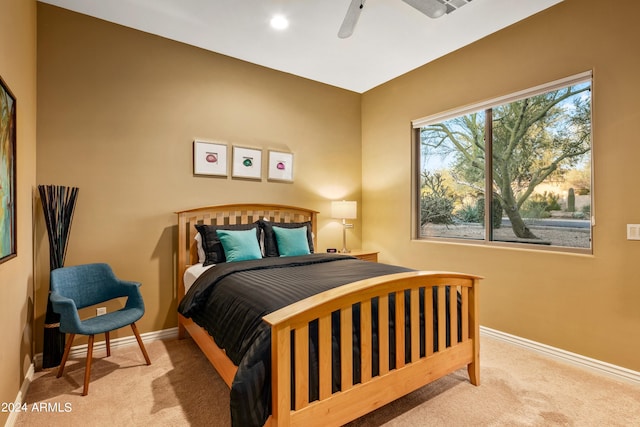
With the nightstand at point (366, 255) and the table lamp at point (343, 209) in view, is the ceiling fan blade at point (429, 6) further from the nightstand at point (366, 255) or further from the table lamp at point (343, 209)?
the nightstand at point (366, 255)

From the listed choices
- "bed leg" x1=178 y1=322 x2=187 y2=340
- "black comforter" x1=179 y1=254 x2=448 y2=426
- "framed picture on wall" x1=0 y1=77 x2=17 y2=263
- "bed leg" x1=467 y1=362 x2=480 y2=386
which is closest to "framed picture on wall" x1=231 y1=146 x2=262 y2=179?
"black comforter" x1=179 y1=254 x2=448 y2=426

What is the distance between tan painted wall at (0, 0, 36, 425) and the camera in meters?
1.72

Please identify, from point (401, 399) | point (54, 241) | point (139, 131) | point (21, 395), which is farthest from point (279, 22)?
point (21, 395)

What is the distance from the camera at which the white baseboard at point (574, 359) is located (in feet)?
7.58

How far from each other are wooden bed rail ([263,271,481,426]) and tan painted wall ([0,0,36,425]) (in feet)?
4.87

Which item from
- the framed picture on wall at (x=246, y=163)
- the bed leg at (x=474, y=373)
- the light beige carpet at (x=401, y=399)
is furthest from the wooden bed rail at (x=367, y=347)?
the framed picture on wall at (x=246, y=163)

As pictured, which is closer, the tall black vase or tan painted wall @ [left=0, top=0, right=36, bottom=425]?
tan painted wall @ [left=0, top=0, right=36, bottom=425]

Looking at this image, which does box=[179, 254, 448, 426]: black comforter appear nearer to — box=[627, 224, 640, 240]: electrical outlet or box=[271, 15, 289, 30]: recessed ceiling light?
box=[627, 224, 640, 240]: electrical outlet

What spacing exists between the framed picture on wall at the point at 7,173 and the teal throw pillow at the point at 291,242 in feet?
6.35

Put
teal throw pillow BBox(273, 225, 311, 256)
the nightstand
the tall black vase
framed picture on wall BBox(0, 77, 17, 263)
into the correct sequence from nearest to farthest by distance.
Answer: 1. framed picture on wall BBox(0, 77, 17, 263)
2. the tall black vase
3. teal throw pillow BBox(273, 225, 311, 256)
4. the nightstand

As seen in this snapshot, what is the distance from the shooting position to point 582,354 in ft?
8.30

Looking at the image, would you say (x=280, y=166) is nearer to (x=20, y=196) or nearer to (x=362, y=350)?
(x=20, y=196)

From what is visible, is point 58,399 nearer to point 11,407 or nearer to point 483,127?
point 11,407

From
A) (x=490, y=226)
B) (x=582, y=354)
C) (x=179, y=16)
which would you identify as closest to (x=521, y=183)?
(x=490, y=226)
